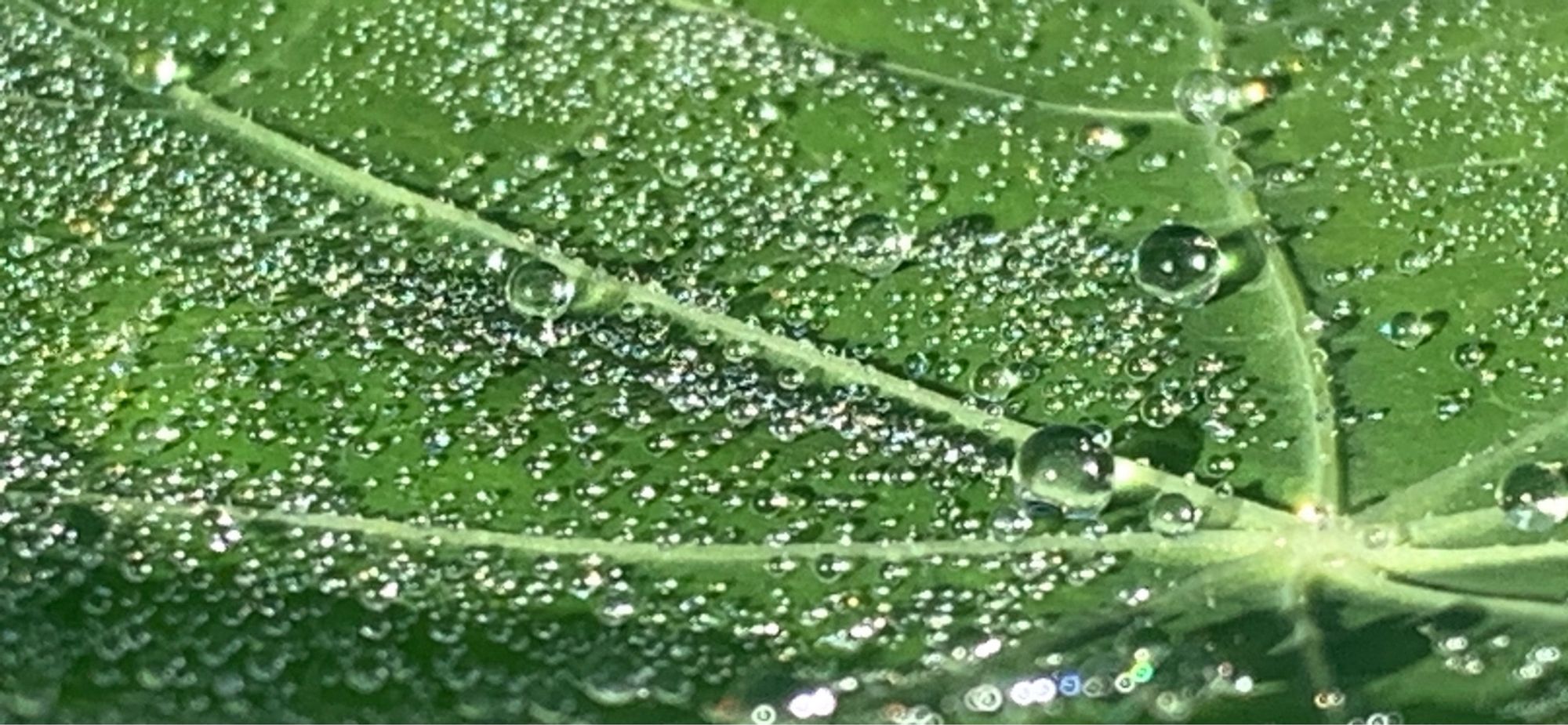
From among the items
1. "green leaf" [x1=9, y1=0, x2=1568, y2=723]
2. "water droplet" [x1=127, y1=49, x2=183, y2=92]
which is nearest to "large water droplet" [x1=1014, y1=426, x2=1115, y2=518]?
"green leaf" [x1=9, y1=0, x2=1568, y2=723]

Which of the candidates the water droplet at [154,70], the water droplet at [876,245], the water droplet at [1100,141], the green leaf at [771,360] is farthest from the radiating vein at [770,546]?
the water droplet at [154,70]

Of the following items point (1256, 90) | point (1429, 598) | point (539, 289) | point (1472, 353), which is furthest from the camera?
point (1256, 90)

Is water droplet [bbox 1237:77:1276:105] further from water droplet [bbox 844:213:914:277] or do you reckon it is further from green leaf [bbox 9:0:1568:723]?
water droplet [bbox 844:213:914:277]

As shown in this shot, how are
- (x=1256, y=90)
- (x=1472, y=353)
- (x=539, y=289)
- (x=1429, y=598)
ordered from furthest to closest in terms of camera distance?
(x=1256, y=90) → (x=539, y=289) → (x=1472, y=353) → (x=1429, y=598)

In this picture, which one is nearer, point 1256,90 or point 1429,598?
point 1429,598

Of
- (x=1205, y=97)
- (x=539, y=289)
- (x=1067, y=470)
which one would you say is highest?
(x=1205, y=97)

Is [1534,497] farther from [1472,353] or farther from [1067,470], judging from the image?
[1067,470]

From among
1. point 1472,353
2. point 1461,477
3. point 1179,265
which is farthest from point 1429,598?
point 1179,265

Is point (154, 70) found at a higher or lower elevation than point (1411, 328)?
lower
